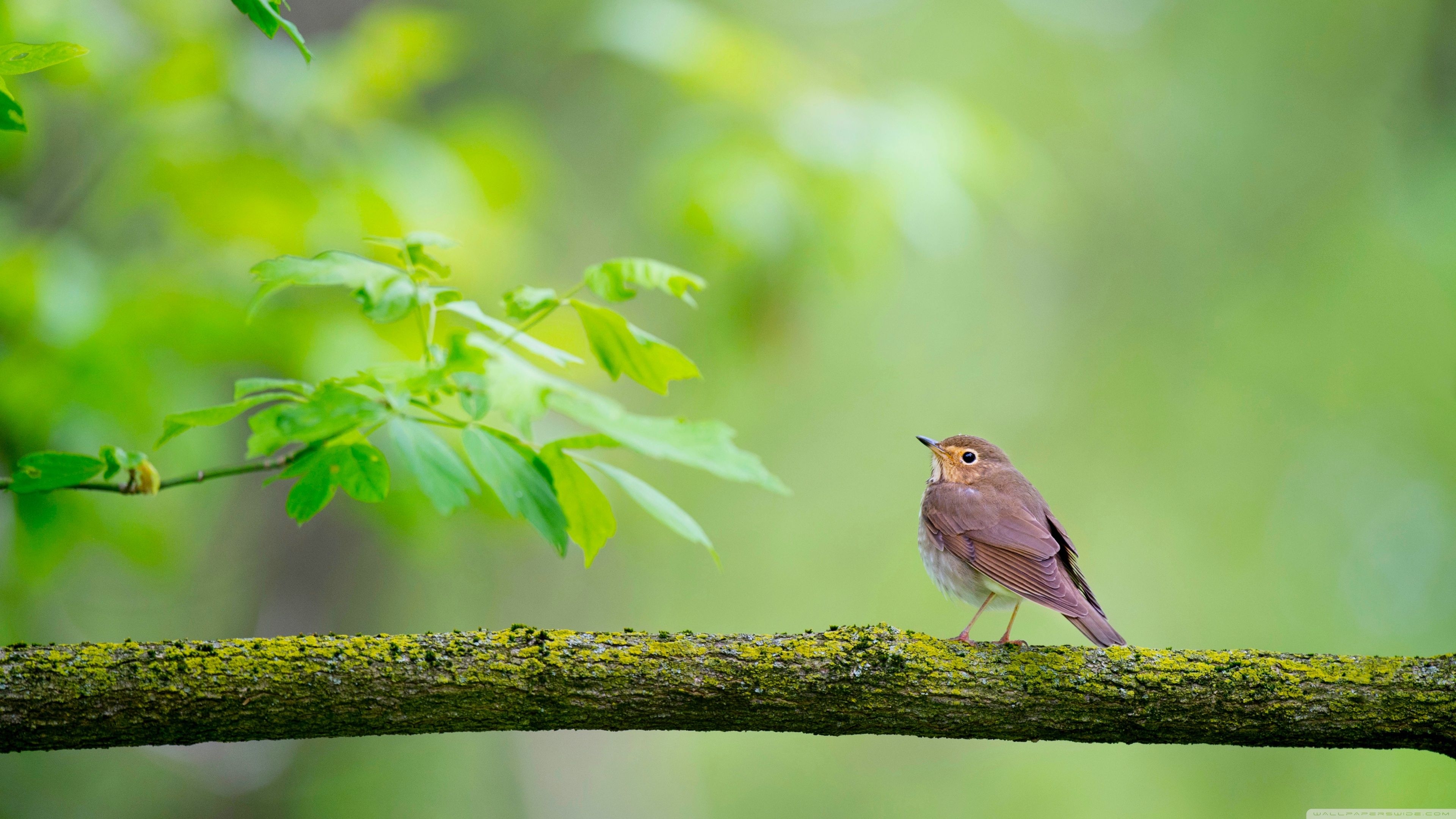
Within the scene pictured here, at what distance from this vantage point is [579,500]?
216cm

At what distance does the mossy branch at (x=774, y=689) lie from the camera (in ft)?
7.22

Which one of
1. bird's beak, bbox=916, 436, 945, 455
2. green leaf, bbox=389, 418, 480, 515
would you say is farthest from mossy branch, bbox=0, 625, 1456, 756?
bird's beak, bbox=916, 436, 945, 455

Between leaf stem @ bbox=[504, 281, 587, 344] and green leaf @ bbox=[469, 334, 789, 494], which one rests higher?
leaf stem @ bbox=[504, 281, 587, 344]

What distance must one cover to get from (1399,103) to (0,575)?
35.7 feet

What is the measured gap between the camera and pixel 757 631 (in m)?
12.4

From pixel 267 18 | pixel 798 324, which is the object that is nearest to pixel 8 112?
pixel 267 18

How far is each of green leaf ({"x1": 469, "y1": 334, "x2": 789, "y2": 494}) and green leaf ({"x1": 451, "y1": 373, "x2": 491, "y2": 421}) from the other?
0.09 metres

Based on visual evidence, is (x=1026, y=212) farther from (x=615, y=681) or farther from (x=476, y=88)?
(x=615, y=681)

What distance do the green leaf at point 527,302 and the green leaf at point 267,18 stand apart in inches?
26.0

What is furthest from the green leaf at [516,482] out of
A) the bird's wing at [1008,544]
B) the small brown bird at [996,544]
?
the bird's wing at [1008,544]

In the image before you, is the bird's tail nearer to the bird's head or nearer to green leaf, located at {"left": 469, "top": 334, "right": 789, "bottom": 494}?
the bird's head

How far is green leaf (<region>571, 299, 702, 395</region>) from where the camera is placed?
218 centimetres

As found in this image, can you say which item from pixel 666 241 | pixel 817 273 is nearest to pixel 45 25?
pixel 666 241

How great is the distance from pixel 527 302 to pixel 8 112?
0.96 meters
